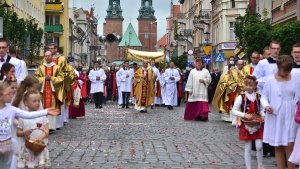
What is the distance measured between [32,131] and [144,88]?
1756 cm

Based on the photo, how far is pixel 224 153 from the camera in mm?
12234

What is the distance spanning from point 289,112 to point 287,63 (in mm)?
644

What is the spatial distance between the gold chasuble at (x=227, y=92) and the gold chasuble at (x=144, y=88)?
4.68 m

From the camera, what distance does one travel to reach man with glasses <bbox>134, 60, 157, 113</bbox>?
25.7 m

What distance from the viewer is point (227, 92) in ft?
66.4

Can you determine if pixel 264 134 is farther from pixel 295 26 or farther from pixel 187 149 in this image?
pixel 295 26

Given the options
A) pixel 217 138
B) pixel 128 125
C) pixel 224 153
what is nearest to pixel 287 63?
pixel 224 153

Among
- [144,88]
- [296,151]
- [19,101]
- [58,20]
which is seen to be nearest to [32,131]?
[19,101]

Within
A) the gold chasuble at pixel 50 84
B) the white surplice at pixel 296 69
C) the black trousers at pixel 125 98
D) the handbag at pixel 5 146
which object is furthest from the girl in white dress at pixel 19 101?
the black trousers at pixel 125 98

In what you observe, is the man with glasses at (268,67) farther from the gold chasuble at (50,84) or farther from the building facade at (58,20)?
the building facade at (58,20)

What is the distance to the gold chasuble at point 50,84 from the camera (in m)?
15.7

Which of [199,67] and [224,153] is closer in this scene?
[224,153]

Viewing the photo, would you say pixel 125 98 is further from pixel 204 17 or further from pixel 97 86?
pixel 204 17

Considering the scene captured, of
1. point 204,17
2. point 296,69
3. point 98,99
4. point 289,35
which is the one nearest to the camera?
point 296,69
